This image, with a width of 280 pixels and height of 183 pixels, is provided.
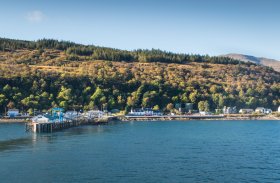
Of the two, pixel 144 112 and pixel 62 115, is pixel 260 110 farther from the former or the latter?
pixel 62 115

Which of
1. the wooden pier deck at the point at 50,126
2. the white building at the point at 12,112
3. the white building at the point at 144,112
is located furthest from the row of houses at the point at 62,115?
the white building at the point at 12,112

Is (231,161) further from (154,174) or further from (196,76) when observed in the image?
(196,76)

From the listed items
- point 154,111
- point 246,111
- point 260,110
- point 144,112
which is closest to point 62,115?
point 144,112

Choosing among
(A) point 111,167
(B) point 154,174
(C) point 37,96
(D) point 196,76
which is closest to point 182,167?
(B) point 154,174

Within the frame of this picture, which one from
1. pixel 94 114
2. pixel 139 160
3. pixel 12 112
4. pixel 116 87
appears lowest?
pixel 139 160

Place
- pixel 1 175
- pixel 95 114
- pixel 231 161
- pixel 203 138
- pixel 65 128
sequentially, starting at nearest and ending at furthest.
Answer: pixel 1 175 → pixel 231 161 → pixel 203 138 → pixel 65 128 → pixel 95 114

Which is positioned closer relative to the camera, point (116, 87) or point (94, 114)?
point (94, 114)

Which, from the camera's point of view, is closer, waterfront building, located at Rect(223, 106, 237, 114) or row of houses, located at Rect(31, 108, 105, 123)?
row of houses, located at Rect(31, 108, 105, 123)

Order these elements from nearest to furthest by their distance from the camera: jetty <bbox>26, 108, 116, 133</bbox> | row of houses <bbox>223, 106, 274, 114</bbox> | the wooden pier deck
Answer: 1. the wooden pier deck
2. jetty <bbox>26, 108, 116, 133</bbox>
3. row of houses <bbox>223, 106, 274, 114</bbox>

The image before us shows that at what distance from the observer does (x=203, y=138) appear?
3137 inches

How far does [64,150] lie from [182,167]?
2090cm

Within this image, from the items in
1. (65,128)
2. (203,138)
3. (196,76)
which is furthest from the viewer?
(196,76)

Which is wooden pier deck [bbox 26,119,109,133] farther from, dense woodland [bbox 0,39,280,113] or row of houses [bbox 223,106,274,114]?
row of houses [bbox 223,106,274,114]

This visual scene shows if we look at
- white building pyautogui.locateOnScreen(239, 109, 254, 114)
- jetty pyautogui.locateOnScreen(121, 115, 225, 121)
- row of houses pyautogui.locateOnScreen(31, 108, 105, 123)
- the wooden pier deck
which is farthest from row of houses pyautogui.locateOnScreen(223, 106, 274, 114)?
the wooden pier deck
